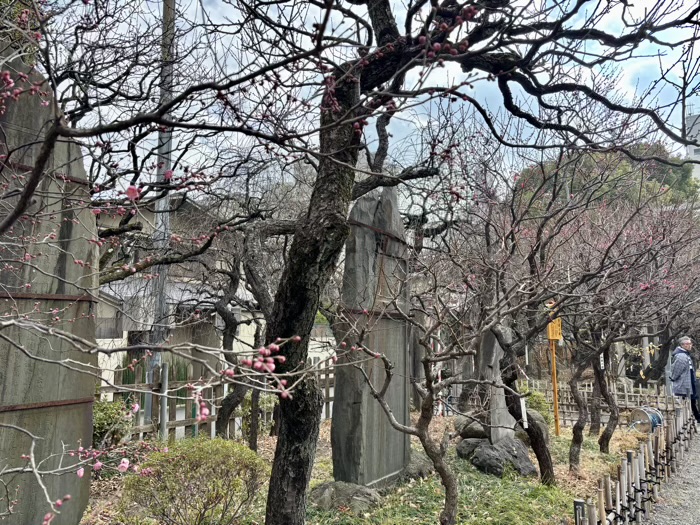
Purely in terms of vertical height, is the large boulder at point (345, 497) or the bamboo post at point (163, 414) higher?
the bamboo post at point (163, 414)

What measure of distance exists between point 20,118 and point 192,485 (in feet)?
10.8

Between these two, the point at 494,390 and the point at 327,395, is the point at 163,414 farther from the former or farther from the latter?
the point at 494,390

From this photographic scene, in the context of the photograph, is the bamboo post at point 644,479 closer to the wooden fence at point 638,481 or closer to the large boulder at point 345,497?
the wooden fence at point 638,481

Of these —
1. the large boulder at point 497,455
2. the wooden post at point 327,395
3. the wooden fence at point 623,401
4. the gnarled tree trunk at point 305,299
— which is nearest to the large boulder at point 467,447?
the large boulder at point 497,455

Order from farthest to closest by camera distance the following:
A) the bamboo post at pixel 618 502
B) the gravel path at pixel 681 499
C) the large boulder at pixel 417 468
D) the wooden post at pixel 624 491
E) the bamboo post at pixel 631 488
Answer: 1. the large boulder at pixel 417 468
2. the gravel path at pixel 681 499
3. the bamboo post at pixel 631 488
4. the wooden post at pixel 624 491
5. the bamboo post at pixel 618 502

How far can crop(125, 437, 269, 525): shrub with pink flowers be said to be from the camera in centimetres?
410

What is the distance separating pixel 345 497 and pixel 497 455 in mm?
3004

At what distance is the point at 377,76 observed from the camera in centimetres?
407

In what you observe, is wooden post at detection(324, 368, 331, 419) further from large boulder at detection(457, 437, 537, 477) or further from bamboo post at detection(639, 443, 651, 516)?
bamboo post at detection(639, 443, 651, 516)

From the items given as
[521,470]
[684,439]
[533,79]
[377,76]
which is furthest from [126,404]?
[684,439]

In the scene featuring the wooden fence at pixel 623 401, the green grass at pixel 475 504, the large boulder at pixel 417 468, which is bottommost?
the green grass at pixel 475 504

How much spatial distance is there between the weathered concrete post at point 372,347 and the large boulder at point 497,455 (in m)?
1.23

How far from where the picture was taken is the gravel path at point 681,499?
650 cm

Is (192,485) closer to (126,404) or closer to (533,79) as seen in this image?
(533,79)
